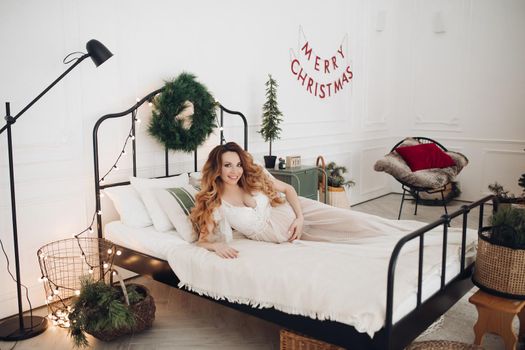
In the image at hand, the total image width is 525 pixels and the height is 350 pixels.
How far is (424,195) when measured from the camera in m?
6.18

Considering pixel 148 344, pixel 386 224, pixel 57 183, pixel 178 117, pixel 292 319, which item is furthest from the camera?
pixel 178 117

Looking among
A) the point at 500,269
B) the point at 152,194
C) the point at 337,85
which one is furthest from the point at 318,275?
the point at 337,85

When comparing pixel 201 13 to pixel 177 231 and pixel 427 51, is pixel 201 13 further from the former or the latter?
pixel 427 51

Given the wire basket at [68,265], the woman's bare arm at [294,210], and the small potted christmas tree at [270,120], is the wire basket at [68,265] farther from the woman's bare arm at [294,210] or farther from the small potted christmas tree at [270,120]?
the small potted christmas tree at [270,120]

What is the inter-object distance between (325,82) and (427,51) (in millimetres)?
1940

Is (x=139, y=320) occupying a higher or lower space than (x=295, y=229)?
lower

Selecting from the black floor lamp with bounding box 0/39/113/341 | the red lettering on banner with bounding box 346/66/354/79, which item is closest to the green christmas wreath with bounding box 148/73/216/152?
the black floor lamp with bounding box 0/39/113/341

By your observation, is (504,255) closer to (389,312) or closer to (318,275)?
(389,312)

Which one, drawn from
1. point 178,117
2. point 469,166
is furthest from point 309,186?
point 469,166

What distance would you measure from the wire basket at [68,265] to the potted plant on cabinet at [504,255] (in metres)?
2.06

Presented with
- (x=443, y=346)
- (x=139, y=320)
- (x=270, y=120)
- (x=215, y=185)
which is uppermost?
(x=270, y=120)

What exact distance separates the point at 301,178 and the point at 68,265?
2.04m

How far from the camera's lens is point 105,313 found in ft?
8.37

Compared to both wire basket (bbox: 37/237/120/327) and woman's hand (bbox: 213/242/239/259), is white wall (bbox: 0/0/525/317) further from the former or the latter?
woman's hand (bbox: 213/242/239/259)
